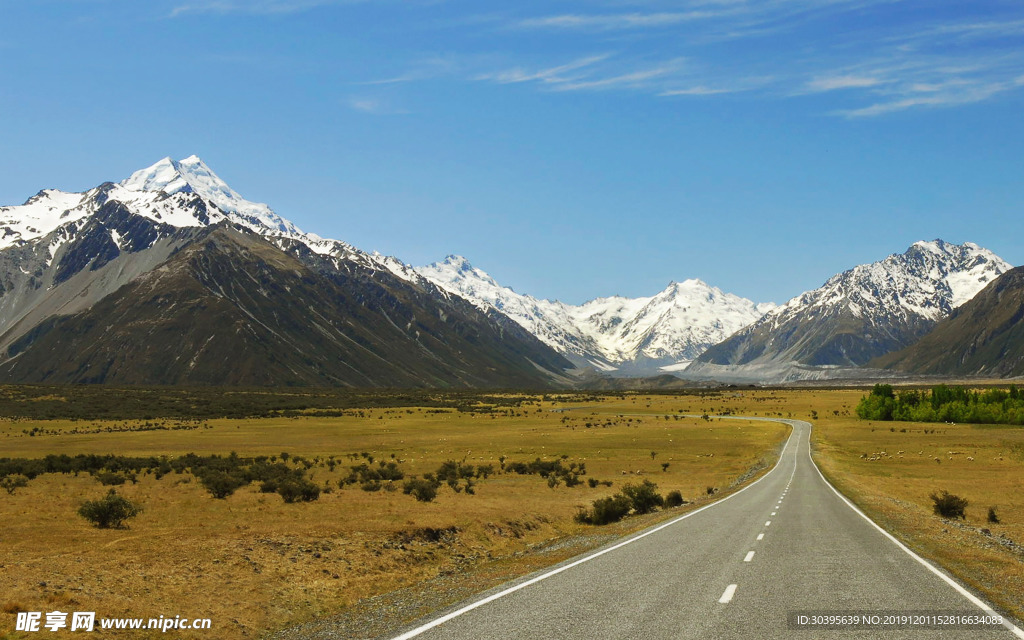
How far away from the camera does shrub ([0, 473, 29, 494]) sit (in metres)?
40.5

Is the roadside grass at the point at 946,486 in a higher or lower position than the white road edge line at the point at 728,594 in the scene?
lower

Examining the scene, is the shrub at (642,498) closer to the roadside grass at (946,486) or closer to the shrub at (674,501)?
the shrub at (674,501)

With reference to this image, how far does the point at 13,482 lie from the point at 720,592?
1627 inches

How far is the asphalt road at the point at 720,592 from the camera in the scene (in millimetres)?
12688

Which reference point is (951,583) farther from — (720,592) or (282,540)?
(282,540)

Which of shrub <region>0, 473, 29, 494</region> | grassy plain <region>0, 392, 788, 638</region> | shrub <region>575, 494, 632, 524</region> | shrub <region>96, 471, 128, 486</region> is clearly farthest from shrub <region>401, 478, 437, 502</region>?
shrub <region>0, 473, 29, 494</region>

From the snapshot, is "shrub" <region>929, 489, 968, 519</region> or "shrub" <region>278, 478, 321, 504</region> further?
"shrub" <region>278, 478, 321, 504</region>

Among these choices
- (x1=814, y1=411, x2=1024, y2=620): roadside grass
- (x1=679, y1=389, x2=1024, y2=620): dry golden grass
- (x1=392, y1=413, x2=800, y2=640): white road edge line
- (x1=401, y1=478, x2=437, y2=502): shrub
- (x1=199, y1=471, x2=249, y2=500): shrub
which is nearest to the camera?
(x1=392, y1=413, x2=800, y2=640): white road edge line

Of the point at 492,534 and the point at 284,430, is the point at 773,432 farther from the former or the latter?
the point at 492,534

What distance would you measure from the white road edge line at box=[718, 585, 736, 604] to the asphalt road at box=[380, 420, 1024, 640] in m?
0.04

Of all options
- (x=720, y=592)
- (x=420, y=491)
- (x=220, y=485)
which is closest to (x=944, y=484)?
(x=420, y=491)

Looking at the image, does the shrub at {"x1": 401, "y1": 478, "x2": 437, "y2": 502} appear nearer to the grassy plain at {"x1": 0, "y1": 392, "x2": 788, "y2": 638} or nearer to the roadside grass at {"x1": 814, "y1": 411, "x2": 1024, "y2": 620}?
the grassy plain at {"x1": 0, "y1": 392, "x2": 788, "y2": 638}

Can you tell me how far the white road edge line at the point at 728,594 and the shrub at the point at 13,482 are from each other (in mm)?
36644

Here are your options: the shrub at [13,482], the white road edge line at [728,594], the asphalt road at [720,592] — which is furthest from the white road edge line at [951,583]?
the shrub at [13,482]
